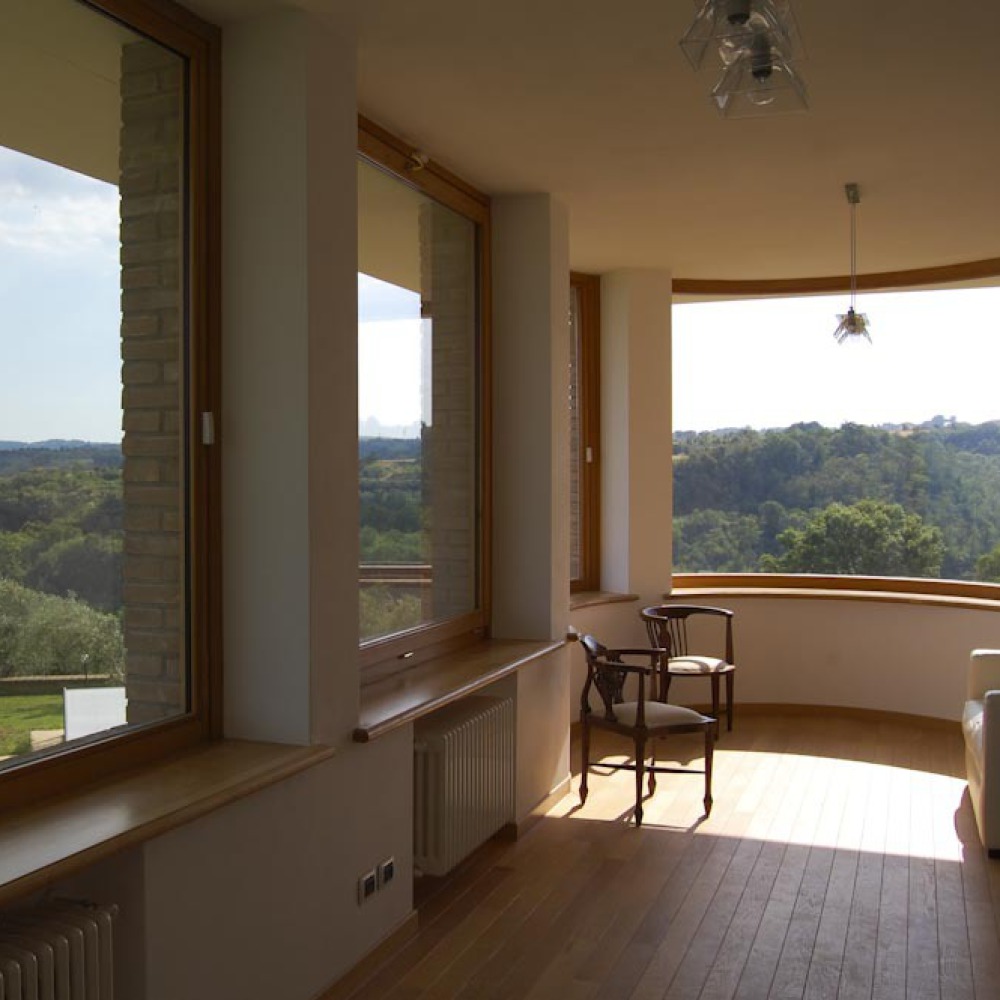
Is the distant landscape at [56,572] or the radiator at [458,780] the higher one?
the distant landscape at [56,572]

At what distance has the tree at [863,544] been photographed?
7.55 metres

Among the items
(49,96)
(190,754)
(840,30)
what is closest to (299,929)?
(190,754)

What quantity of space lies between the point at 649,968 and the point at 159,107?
2.93m

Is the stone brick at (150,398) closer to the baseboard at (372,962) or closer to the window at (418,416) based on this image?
the window at (418,416)

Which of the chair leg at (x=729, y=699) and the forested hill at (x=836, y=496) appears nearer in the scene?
the chair leg at (x=729, y=699)

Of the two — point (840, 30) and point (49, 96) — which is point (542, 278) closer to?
point (840, 30)

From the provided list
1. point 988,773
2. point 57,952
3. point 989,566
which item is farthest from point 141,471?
point 989,566

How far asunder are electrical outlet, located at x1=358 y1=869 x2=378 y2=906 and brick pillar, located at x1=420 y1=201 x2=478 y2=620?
1351 millimetres

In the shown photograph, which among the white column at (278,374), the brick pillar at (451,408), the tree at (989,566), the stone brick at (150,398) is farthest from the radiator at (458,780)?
the tree at (989,566)

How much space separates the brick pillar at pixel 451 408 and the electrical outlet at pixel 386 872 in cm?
124

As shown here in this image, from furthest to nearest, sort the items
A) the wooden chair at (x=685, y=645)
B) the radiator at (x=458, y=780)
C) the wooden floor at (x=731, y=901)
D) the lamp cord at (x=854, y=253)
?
the wooden chair at (x=685, y=645), the lamp cord at (x=854, y=253), the radiator at (x=458, y=780), the wooden floor at (x=731, y=901)

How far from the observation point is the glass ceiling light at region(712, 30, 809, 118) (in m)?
2.52

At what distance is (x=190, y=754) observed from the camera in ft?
9.81

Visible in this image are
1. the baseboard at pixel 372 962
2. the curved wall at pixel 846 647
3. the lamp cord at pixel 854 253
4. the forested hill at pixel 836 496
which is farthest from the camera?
the forested hill at pixel 836 496
